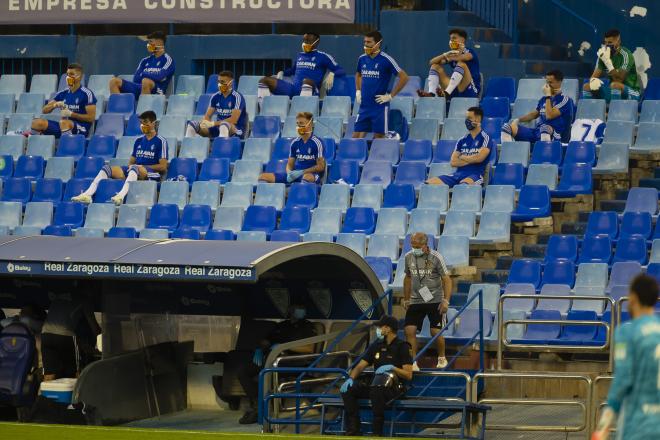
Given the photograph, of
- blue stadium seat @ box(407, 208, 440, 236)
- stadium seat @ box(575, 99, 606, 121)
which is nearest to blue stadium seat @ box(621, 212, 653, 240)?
blue stadium seat @ box(407, 208, 440, 236)

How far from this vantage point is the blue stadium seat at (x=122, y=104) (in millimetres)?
23219

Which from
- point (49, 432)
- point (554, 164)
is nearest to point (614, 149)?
point (554, 164)

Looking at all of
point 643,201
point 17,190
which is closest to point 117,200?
point 17,190

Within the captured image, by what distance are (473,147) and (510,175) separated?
0.60 metres

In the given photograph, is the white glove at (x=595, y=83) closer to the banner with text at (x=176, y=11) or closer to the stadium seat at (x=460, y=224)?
the stadium seat at (x=460, y=224)

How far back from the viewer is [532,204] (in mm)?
18984

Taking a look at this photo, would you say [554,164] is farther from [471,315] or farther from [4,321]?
[4,321]

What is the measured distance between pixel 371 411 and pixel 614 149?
21.7ft

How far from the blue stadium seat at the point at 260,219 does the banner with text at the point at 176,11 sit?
Result: 4326 mm

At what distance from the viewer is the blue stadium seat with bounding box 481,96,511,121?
21.0 metres

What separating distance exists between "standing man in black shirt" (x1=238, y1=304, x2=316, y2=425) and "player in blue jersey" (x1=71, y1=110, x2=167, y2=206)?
524cm

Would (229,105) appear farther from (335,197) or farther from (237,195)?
(335,197)

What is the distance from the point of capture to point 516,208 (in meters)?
19.1

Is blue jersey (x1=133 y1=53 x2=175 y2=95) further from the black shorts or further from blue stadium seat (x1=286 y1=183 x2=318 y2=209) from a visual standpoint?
the black shorts
